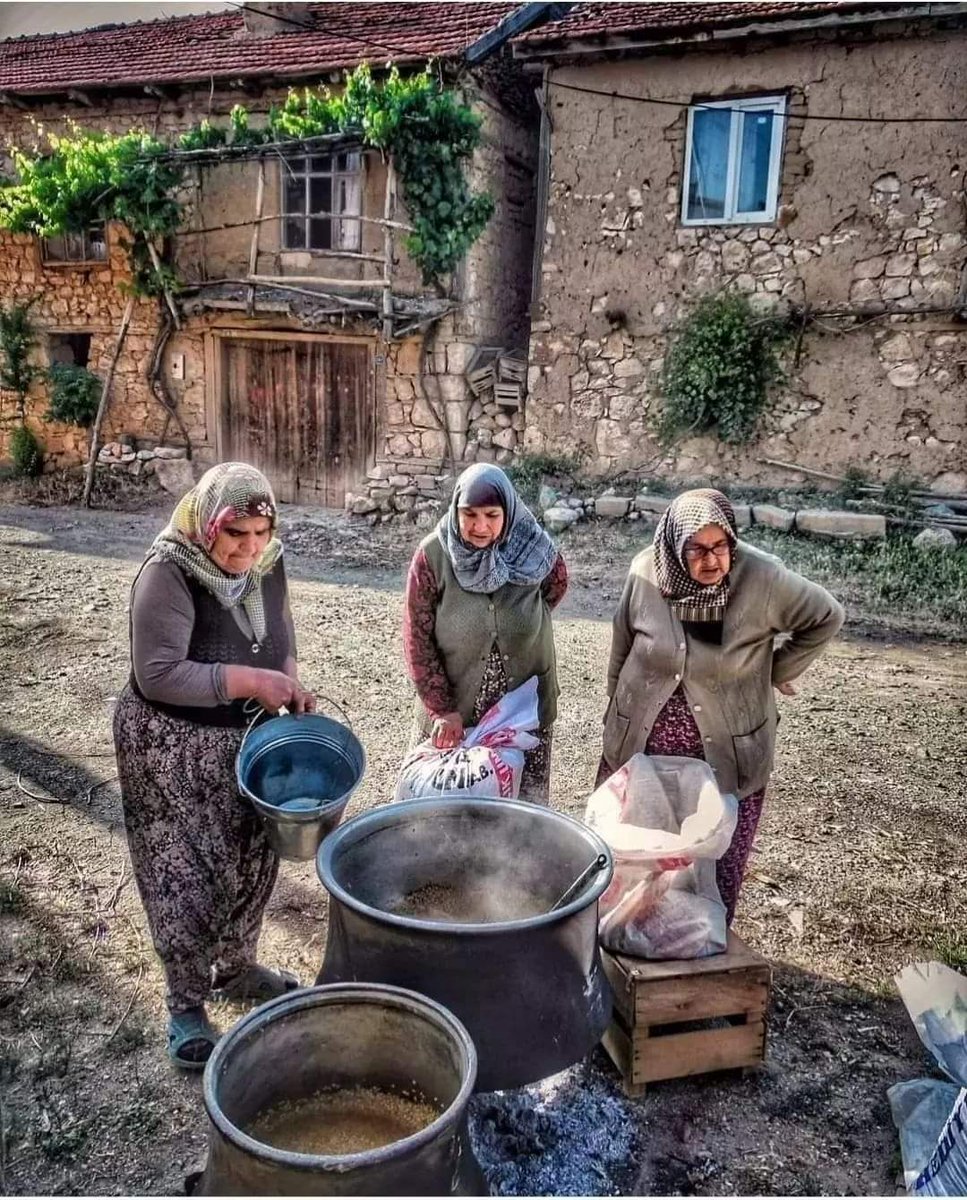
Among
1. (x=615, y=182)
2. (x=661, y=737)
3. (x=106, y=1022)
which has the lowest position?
(x=106, y=1022)

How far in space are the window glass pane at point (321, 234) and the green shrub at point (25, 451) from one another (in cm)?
503

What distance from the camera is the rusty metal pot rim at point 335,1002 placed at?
1.49 m

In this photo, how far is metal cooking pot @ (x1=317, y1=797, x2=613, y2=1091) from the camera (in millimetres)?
1978

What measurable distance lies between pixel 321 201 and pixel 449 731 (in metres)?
9.39

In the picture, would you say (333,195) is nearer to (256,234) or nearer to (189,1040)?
(256,234)

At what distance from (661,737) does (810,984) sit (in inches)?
41.2

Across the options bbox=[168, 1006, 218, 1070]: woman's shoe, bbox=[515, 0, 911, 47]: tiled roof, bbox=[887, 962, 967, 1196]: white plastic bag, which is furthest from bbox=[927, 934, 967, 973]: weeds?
bbox=[515, 0, 911, 47]: tiled roof

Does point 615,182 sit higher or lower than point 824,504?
higher

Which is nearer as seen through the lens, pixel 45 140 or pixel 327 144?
pixel 327 144

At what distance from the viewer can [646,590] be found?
2916mm

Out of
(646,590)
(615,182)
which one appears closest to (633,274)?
(615,182)

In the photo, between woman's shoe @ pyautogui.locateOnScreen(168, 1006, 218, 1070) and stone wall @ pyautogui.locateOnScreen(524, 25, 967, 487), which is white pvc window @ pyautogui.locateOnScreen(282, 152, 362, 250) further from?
woman's shoe @ pyautogui.locateOnScreen(168, 1006, 218, 1070)

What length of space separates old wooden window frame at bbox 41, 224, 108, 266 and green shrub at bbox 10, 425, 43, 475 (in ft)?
7.60

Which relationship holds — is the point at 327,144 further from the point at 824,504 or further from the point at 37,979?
the point at 37,979
